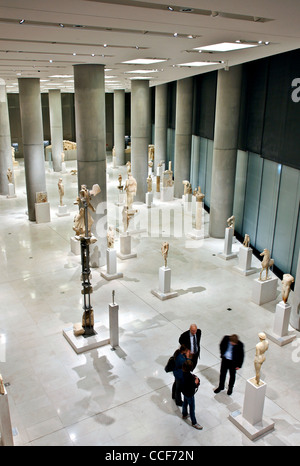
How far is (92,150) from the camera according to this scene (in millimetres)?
12641

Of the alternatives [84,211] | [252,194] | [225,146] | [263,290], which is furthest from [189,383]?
[225,146]

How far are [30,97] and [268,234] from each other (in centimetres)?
1110

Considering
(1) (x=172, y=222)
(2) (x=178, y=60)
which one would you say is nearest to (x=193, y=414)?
(2) (x=178, y=60)

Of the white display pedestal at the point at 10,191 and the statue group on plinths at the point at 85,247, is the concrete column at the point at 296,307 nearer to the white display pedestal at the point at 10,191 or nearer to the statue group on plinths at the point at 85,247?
the statue group on plinths at the point at 85,247

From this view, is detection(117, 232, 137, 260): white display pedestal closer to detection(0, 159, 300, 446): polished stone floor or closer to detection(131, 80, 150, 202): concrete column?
detection(0, 159, 300, 446): polished stone floor

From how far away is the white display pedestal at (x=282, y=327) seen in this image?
933cm

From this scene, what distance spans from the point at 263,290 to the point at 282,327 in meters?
1.67

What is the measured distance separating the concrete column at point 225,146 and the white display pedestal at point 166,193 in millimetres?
5853

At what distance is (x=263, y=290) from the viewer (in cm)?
1100

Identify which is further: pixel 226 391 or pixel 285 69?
pixel 285 69

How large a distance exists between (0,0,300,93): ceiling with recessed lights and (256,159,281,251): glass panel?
15.4ft

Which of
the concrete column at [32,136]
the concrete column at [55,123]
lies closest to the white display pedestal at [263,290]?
the concrete column at [32,136]

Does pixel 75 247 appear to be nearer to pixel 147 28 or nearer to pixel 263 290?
pixel 263 290

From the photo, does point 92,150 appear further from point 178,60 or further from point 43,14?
point 43,14
